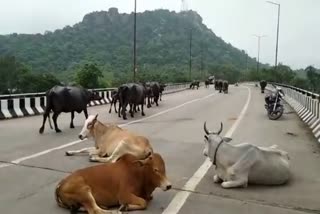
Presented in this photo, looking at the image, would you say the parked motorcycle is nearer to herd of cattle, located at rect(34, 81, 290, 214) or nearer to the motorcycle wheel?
the motorcycle wheel

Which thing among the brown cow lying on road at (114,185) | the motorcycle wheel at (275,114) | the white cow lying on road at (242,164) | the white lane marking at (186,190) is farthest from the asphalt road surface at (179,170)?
the motorcycle wheel at (275,114)

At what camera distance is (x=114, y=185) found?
6.08 m

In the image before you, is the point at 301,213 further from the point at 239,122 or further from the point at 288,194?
the point at 239,122

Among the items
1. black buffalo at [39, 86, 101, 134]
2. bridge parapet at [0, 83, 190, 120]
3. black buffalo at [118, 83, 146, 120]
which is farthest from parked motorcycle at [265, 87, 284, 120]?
bridge parapet at [0, 83, 190, 120]

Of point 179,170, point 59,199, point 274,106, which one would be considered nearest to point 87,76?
point 274,106

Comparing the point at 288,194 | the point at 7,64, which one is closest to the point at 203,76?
the point at 7,64

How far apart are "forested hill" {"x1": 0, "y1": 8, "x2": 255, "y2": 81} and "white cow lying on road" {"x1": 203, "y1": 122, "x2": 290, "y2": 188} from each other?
4157cm

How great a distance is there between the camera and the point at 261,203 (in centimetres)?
684

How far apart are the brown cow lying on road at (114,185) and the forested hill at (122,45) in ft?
140

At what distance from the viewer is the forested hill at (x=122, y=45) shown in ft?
196

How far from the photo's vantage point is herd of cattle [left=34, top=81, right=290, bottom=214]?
593 cm

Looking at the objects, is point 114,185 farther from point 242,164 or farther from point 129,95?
point 129,95

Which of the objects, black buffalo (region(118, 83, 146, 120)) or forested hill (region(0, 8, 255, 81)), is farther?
forested hill (region(0, 8, 255, 81))

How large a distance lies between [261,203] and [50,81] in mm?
24964
